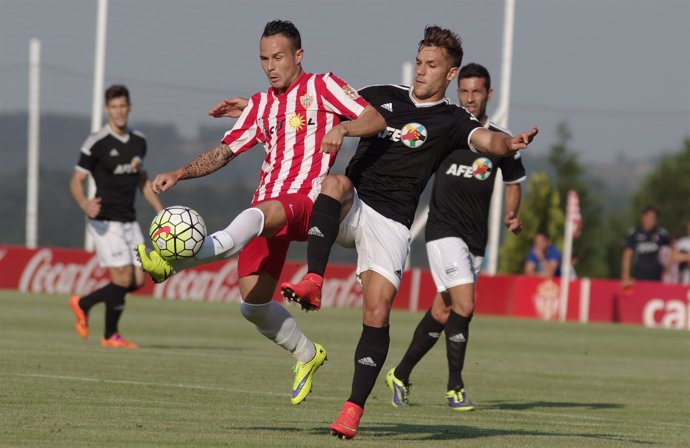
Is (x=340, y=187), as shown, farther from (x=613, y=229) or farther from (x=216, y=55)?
(x=613, y=229)

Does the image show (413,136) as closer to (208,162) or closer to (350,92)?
(350,92)

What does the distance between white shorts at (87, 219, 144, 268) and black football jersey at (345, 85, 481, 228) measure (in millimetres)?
6967

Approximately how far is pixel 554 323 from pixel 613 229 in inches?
1946

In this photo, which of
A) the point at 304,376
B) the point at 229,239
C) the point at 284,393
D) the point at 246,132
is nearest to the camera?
the point at 229,239

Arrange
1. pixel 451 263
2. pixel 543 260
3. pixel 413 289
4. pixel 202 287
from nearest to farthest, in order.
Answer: pixel 451 263 → pixel 413 289 → pixel 202 287 → pixel 543 260

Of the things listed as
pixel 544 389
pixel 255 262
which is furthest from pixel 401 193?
pixel 544 389

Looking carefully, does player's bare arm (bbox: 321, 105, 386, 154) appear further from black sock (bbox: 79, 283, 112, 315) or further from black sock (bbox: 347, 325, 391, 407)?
black sock (bbox: 79, 283, 112, 315)

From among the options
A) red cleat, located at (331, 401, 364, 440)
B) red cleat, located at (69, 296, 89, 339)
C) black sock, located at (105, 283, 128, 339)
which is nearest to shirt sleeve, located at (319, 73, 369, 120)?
red cleat, located at (331, 401, 364, 440)

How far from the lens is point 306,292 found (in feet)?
23.1

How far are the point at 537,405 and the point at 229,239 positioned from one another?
13.9 ft

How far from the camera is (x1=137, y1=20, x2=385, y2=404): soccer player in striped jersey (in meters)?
7.83

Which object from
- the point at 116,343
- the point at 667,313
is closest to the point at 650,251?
the point at 667,313

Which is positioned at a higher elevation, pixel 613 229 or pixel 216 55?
pixel 216 55

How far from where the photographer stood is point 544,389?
12312mm
